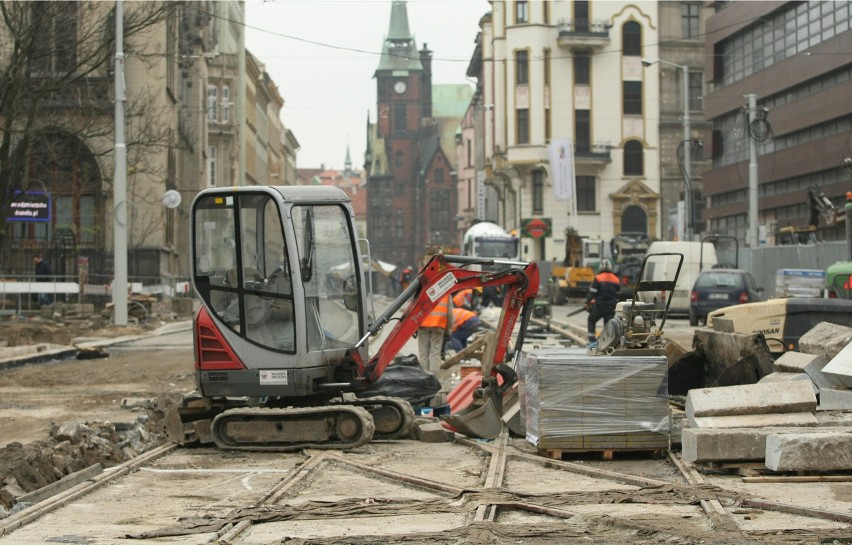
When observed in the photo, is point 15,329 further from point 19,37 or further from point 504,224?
point 504,224

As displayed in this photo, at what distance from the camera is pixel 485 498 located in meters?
8.93

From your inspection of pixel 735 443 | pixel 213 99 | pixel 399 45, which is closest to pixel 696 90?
pixel 213 99

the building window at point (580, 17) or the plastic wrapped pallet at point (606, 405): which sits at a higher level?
the building window at point (580, 17)

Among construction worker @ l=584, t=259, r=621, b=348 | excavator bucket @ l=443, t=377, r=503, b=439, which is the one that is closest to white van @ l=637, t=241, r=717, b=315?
construction worker @ l=584, t=259, r=621, b=348

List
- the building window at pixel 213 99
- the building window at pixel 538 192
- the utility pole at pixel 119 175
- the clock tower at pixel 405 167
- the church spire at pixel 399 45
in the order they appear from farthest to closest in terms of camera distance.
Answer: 1. the church spire at pixel 399 45
2. the clock tower at pixel 405 167
3. the building window at pixel 213 99
4. the building window at pixel 538 192
5. the utility pole at pixel 119 175

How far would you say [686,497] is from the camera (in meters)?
8.88

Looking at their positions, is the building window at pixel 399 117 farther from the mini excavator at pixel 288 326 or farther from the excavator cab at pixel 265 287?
the excavator cab at pixel 265 287

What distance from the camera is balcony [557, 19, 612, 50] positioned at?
264 feet

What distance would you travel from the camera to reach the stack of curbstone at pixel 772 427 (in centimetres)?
966

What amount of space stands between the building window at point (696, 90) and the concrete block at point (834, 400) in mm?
71844

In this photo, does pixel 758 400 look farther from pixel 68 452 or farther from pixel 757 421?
pixel 68 452

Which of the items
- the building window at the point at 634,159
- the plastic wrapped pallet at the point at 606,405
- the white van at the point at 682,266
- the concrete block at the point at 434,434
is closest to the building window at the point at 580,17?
the building window at the point at 634,159

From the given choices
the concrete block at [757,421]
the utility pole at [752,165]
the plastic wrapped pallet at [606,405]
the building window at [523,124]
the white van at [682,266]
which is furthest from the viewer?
the building window at [523,124]

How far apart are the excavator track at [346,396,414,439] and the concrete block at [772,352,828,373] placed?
3918 mm
